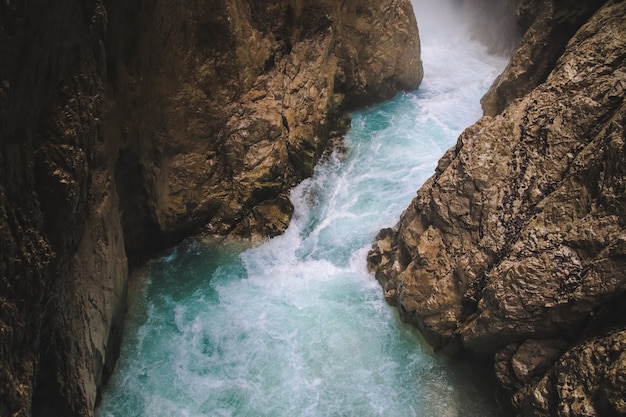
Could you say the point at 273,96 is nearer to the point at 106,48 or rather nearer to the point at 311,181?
the point at 311,181

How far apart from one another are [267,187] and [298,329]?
4.01 m

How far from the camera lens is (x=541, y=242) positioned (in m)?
7.32

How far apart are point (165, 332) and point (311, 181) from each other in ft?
19.1

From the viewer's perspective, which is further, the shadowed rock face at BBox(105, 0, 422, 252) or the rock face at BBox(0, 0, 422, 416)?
the shadowed rock face at BBox(105, 0, 422, 252)

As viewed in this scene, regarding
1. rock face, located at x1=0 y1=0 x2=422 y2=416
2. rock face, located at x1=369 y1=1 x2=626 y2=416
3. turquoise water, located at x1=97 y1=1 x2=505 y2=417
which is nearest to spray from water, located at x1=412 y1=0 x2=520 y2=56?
rock face, located at x1=0 y1=0 x2=422 y2=416

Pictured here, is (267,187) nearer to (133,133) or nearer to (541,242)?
(133,133)

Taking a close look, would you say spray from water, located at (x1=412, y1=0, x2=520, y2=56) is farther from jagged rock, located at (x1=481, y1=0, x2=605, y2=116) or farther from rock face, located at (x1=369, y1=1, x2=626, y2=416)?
rock face, located at (x1=369, y1=1, x2=626, y2=416)

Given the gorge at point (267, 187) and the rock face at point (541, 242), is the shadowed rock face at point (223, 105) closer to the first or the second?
the gorge at point (267, 187)

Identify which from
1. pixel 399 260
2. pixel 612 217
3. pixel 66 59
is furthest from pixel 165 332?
pixel 612 217

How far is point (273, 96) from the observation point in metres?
12.6

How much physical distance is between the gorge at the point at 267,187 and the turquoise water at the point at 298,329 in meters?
0.16

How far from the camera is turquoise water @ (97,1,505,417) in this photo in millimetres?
8289

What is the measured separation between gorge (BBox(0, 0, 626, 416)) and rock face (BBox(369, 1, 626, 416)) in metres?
0.03

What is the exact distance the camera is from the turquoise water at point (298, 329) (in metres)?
8.29
